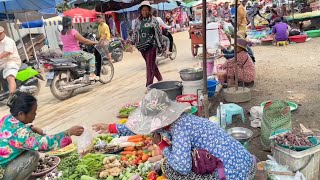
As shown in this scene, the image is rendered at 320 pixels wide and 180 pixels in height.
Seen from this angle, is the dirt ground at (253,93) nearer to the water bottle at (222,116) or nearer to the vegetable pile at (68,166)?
the water bottle at (222,116)

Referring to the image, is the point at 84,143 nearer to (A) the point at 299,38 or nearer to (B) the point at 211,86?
(B) the point at 211,86

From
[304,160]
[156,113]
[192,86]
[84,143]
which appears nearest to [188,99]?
[192,86]

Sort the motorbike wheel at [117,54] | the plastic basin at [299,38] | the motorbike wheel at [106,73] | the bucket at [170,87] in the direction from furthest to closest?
1. the motorbike wheel at [117,54]
2. the plastic basin at [299,38]
3. the motorbike wheel at [106,73]
4. the bucket at [170,87]

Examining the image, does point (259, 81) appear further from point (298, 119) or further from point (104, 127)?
point (104, 127)

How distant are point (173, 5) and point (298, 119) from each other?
2074 cm

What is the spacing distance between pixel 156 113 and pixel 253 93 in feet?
13.7

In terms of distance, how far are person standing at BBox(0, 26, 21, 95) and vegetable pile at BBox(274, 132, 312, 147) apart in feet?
18.2

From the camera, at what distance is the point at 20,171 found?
3176mm

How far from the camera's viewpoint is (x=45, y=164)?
3.86 meters

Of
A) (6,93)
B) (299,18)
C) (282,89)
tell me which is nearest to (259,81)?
(282,89)

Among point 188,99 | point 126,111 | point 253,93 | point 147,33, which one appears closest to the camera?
point 188,99

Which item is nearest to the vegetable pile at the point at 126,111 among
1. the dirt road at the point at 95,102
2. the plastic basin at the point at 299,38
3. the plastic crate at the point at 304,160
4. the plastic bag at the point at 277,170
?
the dirt road at the point at 95,102

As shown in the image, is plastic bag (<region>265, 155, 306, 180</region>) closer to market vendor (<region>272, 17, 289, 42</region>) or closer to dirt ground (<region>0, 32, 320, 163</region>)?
dirt ground (<region>0, 32, 320, 163</region>)

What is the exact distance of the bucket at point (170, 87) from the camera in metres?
5.35
